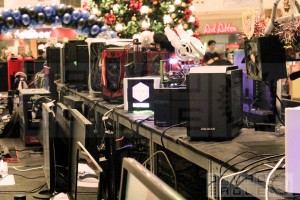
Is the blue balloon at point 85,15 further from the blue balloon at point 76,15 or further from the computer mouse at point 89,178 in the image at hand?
the computer mouse at point 89,178

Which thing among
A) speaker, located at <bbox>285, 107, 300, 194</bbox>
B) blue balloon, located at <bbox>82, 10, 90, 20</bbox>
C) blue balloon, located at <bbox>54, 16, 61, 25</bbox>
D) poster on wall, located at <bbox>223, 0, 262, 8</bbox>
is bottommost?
speaker, located at <bbox>285, 107, 300, 194</bbox>

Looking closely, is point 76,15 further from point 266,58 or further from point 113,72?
point 266,58

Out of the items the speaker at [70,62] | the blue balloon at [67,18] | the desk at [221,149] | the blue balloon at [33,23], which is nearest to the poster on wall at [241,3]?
the blue balloon at [67,18]

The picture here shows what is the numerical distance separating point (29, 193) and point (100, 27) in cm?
750

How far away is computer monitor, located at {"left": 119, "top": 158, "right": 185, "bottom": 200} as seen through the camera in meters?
1.01

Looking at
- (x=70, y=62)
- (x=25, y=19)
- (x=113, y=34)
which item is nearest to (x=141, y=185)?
(x=70, y=62)

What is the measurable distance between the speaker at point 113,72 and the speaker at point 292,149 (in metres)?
3.13

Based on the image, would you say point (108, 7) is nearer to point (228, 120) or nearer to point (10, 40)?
point (228, 120)

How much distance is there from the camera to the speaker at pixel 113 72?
489 centimetres

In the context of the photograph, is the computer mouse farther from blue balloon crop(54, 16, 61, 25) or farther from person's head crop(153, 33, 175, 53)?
blue balloon crop(54, 16, 61, 25)

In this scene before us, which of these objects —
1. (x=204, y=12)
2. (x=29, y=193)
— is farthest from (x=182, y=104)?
(x=204, y=12)

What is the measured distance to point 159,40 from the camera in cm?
538

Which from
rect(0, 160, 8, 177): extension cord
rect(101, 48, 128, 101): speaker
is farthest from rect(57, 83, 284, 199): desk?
rect(101, 48, 128, 101): speaker

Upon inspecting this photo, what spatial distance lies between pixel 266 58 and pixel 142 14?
7377mm
